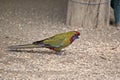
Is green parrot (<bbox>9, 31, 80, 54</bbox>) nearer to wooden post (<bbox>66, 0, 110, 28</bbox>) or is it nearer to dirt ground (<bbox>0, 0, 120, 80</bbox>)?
dirt ground (<bbox>0, 0, 120, 80</bbox>)

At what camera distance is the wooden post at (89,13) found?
6.69 metres

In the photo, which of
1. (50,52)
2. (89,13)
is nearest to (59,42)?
(50,52)

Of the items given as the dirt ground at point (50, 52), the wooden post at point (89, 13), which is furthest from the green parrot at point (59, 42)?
the wooden post at point (89, 13)

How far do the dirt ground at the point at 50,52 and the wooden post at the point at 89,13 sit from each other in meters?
0.11

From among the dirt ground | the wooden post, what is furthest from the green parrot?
the wooden post

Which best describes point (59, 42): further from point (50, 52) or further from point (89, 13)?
point (89, 13)

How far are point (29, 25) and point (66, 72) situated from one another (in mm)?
2000

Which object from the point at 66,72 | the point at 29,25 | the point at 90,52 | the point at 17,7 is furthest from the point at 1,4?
the point at 66,72

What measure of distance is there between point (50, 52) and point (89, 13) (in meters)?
1.29

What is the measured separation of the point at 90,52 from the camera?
227 inches

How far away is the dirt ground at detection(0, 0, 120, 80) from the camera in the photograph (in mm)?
5016

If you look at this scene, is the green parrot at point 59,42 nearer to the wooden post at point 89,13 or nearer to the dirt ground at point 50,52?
the dirt ground at point 50,52

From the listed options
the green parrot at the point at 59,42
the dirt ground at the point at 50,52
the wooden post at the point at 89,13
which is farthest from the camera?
the wooden post at the point at 89,13

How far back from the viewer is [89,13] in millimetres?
6723
